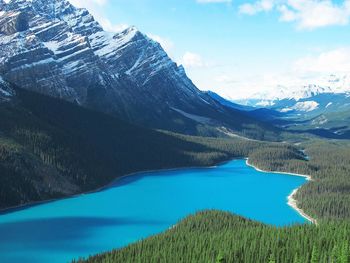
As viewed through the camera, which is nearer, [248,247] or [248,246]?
[248,247]

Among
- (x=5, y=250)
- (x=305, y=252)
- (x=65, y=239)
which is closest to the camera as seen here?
(x=305, y=252)

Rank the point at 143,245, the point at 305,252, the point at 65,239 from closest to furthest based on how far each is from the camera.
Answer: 1. the point at 305,252
2. the point at 143,245
3. the point at 65,239

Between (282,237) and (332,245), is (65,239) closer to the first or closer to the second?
(282,237)

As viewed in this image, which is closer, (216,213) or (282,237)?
(282,237)

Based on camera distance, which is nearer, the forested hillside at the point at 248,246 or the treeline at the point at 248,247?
the treeline at the point at 248,247

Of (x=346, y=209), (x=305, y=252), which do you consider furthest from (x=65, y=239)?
(x=346, y=209)

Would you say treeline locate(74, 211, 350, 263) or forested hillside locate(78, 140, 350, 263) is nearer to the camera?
treeline locate(74, 211, 350, 263)

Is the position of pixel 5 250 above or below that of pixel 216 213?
below

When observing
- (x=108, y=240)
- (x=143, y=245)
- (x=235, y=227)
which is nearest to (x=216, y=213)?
(x=235, y=227)
